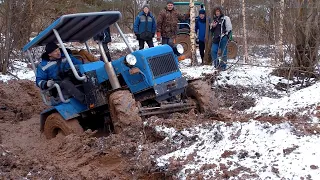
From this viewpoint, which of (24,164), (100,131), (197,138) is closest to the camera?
(197,138)

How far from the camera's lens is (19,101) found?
942 cm

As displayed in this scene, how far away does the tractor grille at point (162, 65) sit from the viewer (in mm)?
6652

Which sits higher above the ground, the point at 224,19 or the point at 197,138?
the point at 224,19

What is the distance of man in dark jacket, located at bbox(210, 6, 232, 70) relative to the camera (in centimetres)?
1103

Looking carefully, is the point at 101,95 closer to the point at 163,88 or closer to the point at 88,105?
the point at 88,105

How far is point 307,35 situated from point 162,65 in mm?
3991

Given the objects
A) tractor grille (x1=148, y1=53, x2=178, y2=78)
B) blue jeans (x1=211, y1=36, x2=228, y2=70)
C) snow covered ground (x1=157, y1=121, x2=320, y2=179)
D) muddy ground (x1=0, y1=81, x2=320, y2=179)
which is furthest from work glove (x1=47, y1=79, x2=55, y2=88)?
blue jeans (x1=211, y1=36, x2=228, y2=70)

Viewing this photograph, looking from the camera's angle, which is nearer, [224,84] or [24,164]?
[24,164]

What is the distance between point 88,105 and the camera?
22.5 ft

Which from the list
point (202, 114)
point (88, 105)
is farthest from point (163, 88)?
point (88, 105)

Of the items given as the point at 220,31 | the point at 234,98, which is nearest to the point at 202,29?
the point at 220,31

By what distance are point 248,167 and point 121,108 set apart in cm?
222

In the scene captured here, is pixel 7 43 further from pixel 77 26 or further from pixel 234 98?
pixel 234 98

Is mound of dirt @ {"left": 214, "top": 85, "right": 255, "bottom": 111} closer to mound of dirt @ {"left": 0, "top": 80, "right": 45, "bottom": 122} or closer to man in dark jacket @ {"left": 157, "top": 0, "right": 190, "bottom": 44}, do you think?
man in dark jacket @ {"left": 157, "top": 0, "right": 190, "bottom": 44}
